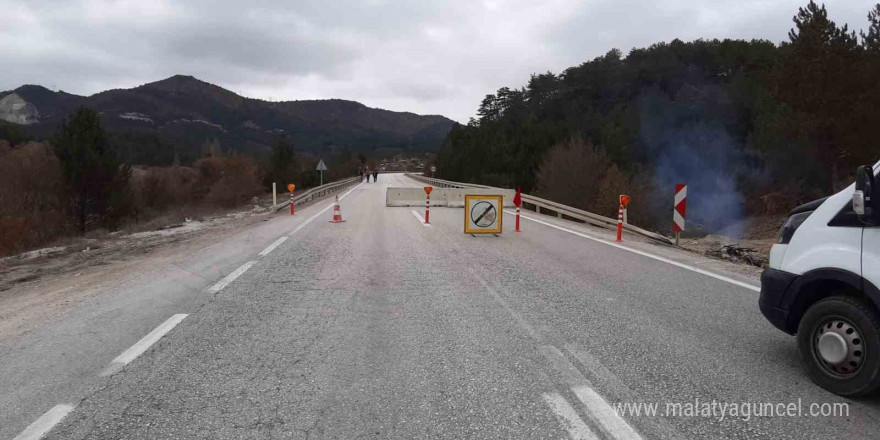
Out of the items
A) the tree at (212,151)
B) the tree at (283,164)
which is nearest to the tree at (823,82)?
the tree at (283,164)

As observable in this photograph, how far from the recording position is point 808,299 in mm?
4387

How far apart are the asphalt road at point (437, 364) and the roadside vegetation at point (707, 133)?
24496 millimetres

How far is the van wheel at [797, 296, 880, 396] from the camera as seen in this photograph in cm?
379

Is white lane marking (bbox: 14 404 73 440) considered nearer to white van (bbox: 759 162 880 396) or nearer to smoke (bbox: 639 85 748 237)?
white van (bbox: 759 162 880 396)

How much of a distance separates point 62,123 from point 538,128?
49853mm

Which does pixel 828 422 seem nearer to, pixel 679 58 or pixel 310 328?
pixel 310 328

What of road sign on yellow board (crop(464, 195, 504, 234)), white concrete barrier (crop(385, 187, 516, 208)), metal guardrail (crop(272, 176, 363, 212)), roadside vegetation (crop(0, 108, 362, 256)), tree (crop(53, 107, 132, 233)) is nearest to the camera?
road sign on yellow board (crop(464, 195, 504, 234))

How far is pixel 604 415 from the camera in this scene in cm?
358

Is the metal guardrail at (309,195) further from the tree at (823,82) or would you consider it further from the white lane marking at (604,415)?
the tree at (823,82)

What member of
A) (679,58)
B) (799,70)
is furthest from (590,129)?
(799,70)

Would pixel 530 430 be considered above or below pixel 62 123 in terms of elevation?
below

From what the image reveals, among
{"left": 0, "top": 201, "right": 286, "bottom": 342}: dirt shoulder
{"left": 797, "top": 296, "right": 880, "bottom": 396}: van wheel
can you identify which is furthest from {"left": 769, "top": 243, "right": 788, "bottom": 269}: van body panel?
{"left": 0, "top": 201, "right": 286, "bottom": 342}: dirt shoulder

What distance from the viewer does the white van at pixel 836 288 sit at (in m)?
3.80

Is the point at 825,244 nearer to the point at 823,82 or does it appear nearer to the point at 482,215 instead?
the point at 482,215
